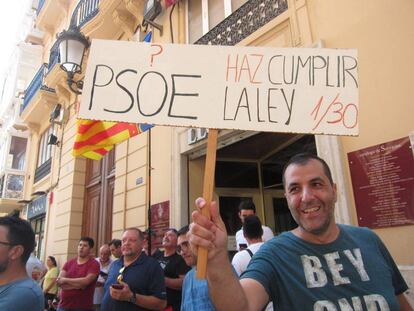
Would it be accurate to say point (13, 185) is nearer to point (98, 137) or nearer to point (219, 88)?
point (98, 137)

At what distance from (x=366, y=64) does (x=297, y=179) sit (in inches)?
108

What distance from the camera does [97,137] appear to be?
587 centimetres

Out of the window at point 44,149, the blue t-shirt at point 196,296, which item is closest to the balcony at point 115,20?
the window at point 44,149

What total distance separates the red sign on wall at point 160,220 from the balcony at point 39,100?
27.7 ft

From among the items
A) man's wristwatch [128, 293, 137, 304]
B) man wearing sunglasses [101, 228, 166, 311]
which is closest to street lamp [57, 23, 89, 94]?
man wearing sunglasses [101, 228, 166, 311]

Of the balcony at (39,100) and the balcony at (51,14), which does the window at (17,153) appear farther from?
the balcony at (51,14)

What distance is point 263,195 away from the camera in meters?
7.14

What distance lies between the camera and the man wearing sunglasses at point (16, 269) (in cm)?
221

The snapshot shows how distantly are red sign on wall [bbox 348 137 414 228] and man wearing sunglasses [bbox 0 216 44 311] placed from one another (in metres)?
3.06

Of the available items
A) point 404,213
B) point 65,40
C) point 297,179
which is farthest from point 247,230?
point 65,40

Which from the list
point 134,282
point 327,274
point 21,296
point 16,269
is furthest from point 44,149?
point 327,274

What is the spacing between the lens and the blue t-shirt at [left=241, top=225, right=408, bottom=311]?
1.45 meters

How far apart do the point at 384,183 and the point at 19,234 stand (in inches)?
129

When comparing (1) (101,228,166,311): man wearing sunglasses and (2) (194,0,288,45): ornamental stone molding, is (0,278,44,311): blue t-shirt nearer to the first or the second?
(1) (101,228,166,311): man wearing sunglasses
